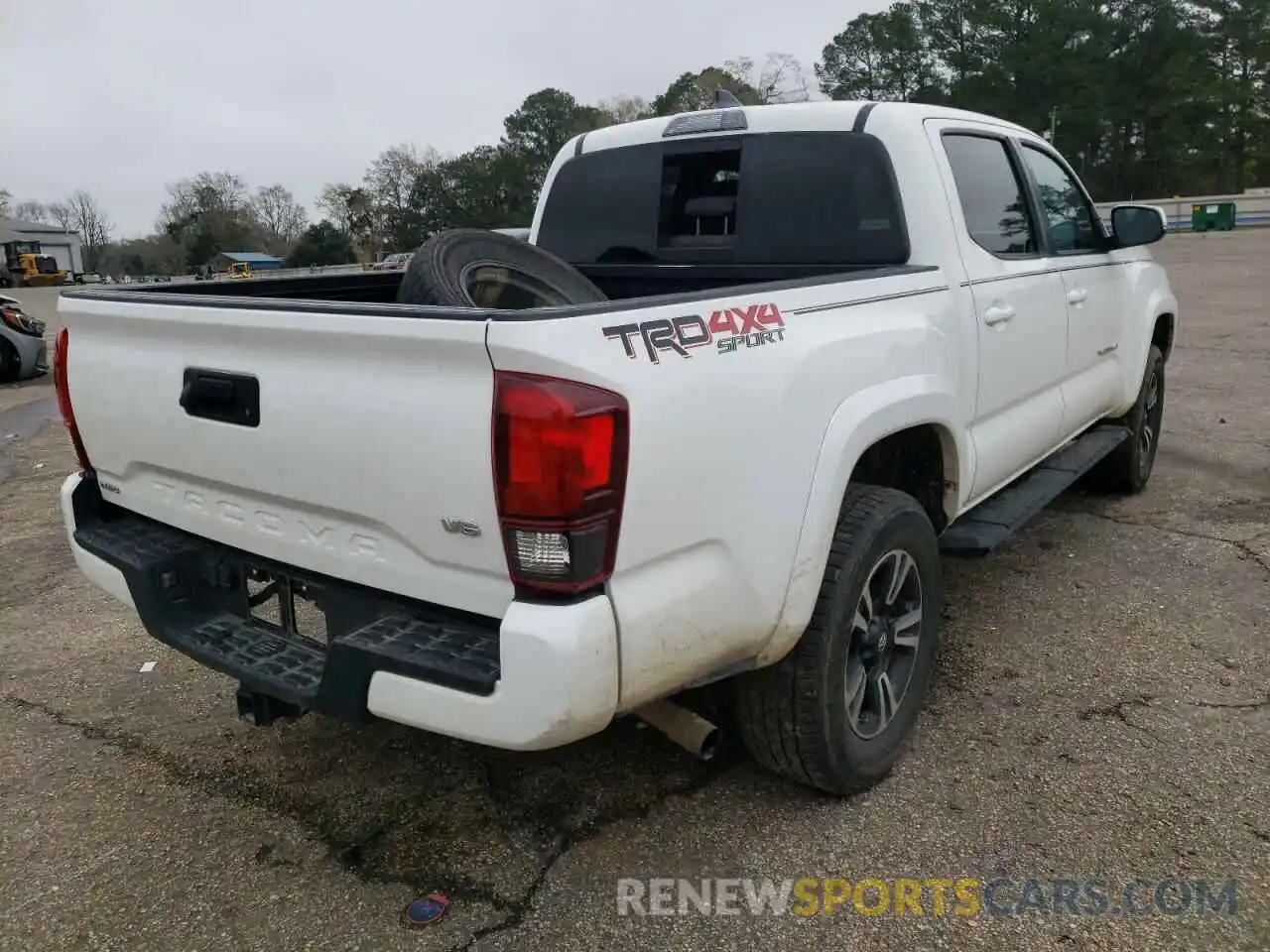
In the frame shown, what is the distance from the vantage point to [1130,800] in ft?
9.36

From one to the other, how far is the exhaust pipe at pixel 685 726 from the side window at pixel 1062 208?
2.75 meters

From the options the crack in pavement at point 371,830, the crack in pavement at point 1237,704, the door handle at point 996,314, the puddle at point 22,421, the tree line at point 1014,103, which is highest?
the tree line at point 1014,103

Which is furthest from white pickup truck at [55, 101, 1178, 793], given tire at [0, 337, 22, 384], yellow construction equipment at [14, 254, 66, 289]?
yellow construction equipment at [14, 254, 66, 289]

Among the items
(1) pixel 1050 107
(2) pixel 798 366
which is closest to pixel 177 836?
(2) pixel 798 366

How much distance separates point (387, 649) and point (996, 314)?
2404 mm

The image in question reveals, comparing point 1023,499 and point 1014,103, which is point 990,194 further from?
point 1014,103

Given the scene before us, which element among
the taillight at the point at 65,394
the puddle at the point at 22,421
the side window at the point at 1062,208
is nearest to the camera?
the taillight at the point at 65,394

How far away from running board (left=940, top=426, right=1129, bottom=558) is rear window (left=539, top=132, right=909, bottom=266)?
0.99 m

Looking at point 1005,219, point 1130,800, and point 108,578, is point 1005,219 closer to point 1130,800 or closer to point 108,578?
point 1130,800

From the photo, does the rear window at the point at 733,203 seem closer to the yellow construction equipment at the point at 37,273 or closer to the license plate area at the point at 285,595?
the license plate area at the point at 285,595

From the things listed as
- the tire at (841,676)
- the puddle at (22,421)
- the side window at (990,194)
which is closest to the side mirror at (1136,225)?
the side window at (990,194)

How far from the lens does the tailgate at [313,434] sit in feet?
6.80

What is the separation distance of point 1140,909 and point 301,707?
208cm

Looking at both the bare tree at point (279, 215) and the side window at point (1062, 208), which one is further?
the bare tree at point (279, 215)
